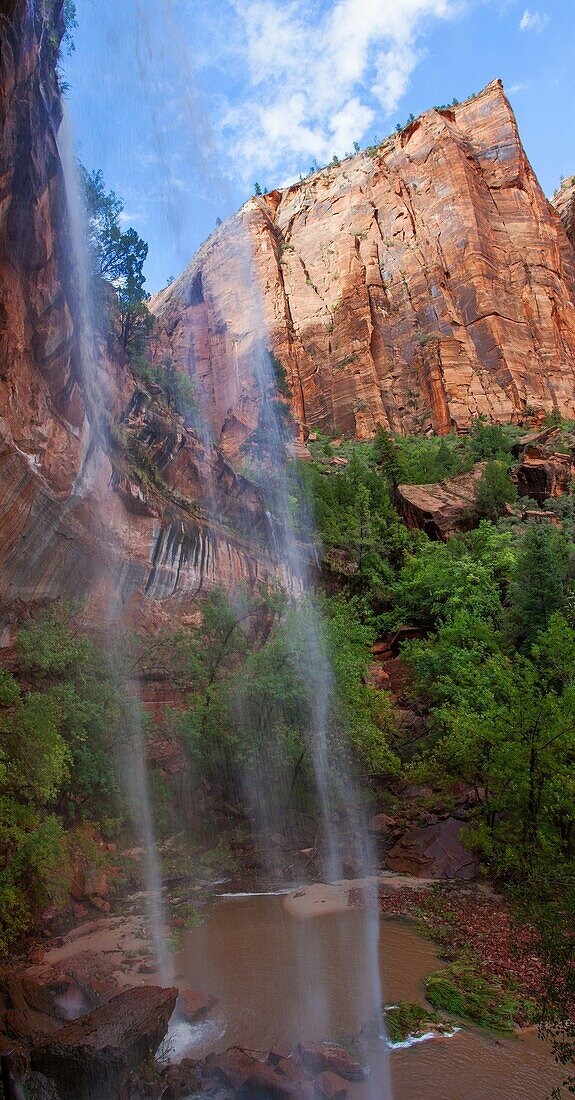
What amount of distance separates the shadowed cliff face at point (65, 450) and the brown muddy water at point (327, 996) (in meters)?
9.25

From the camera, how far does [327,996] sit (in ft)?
32.1

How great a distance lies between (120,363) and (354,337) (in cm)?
3669

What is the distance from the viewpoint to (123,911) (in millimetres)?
13516

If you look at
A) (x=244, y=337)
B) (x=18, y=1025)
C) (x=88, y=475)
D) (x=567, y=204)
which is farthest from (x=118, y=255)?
(x=567, y=204)

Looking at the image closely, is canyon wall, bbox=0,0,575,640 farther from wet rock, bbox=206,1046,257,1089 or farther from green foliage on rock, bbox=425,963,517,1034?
green foliage on rock, bbox=425,963,517,1034

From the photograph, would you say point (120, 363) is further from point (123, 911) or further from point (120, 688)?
point (123, 911)

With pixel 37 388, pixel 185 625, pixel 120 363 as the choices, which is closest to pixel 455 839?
pixel 185 625

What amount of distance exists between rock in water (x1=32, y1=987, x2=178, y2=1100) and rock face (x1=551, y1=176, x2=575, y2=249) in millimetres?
72476

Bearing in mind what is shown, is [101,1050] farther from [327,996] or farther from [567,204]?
[567,204]

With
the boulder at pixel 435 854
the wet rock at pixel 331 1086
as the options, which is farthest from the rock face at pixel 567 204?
the wet rock at pixel 331 1086

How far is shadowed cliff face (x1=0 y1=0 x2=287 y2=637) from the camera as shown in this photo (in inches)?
493

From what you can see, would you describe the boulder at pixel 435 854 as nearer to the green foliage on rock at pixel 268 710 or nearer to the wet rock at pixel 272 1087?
the green foliage on rock at pixel 268 710

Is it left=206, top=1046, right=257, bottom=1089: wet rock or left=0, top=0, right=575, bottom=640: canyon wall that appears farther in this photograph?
left=0, top=0, right=575, bottom=640: canyon wall

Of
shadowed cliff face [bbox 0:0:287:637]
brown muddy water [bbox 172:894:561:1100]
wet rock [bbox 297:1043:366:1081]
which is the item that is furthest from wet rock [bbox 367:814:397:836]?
wet rock [bbox 297:1043:366:1081]
